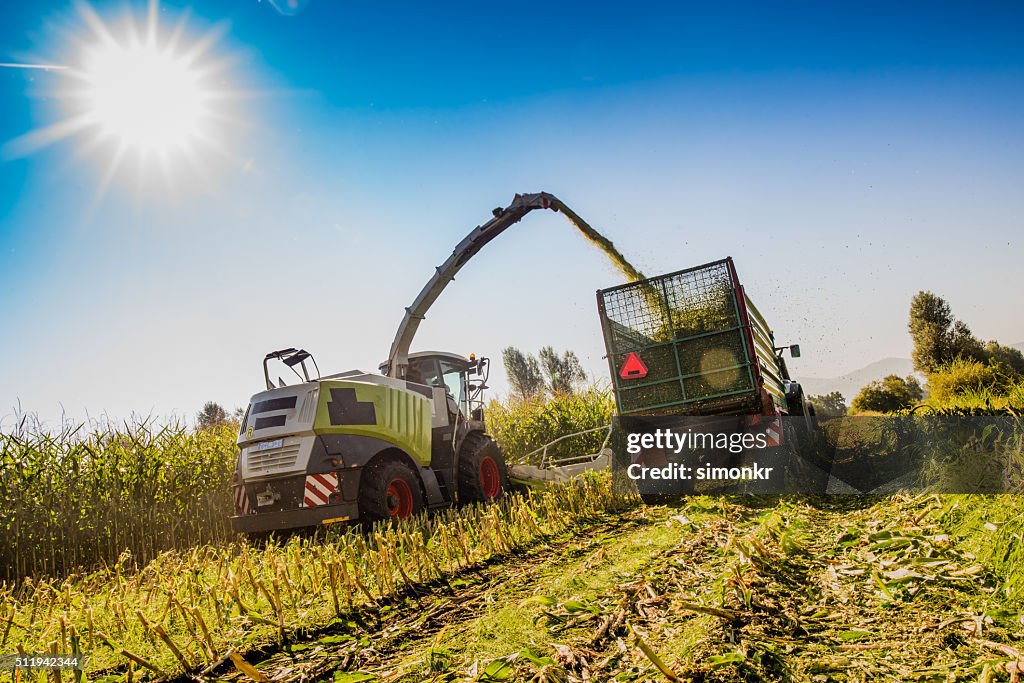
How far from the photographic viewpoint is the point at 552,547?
19.0 ft

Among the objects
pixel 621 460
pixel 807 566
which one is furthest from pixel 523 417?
pixel 807 566

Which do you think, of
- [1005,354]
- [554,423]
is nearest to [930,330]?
[1005,354]

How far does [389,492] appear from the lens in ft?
24.9

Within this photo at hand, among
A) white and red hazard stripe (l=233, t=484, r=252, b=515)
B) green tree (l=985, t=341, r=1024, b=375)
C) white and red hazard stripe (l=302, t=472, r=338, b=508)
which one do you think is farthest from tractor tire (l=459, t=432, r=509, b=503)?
green tree (l=985, t=341, r=1024, b=375)

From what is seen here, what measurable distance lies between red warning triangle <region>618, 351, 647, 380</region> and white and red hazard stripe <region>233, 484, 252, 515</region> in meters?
4.90

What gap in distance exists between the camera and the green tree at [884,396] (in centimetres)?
2460

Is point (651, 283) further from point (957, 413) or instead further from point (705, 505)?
point (957, 413)

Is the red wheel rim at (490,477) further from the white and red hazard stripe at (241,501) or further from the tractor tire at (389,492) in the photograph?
the white and red hazard stripe at (241,501)

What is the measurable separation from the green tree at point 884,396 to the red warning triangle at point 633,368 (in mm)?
19674

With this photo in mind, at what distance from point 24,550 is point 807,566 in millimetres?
7875

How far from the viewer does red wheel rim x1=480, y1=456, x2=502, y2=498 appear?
958cm

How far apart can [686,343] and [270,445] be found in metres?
5.24

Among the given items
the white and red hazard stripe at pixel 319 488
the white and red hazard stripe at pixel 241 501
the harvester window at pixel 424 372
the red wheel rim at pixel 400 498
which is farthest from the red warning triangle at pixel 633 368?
the white and red hazard stripe at pixel 241 501
